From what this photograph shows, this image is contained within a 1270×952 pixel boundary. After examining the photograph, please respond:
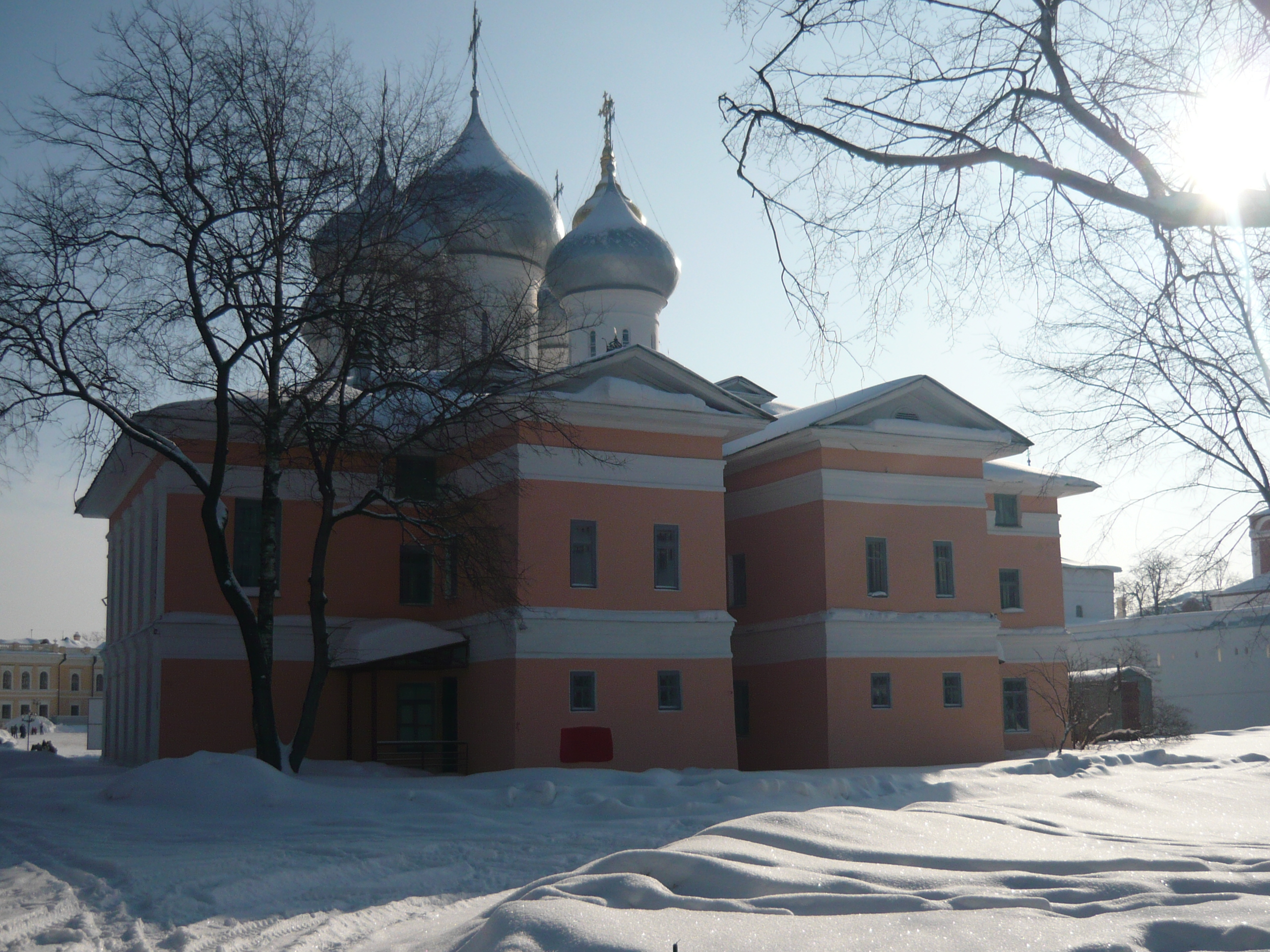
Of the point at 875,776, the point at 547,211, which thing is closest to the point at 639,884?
the point at 875,776

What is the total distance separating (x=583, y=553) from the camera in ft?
71.5

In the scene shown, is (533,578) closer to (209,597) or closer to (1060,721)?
(209,597)

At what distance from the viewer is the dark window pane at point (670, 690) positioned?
21.8m

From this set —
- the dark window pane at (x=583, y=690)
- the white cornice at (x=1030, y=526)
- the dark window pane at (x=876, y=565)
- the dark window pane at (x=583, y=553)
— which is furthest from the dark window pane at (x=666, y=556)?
the white cornice at (x=1030, y=526)

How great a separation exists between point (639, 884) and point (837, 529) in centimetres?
1742

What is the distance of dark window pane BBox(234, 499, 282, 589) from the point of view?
22.5 meters

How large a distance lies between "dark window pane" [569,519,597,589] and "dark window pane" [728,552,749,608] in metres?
5.16

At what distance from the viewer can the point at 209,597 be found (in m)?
22.2

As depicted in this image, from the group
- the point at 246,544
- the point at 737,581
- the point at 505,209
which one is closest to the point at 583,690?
the point at 737,581

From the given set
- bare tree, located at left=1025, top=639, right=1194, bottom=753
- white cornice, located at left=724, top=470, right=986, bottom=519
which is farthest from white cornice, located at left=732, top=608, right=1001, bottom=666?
bare tree, located at left=1025, top=639, right=1194, bottom=753

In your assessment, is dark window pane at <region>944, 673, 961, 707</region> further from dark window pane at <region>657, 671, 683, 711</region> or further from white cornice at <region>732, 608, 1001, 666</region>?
dark window pane at <region>657, 671, 683, 711</region>

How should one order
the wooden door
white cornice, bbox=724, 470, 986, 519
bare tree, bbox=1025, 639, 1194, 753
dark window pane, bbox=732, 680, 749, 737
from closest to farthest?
white cornice, bbox=724, 470, 986, 519, dark window pane, bbox=732, 680, 749, 737, bare tree, bbox=1025, 639, 1194, 753, the wooden door

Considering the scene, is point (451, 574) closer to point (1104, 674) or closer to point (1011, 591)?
point (1011, 591)

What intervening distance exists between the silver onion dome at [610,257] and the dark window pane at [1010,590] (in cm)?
1122
